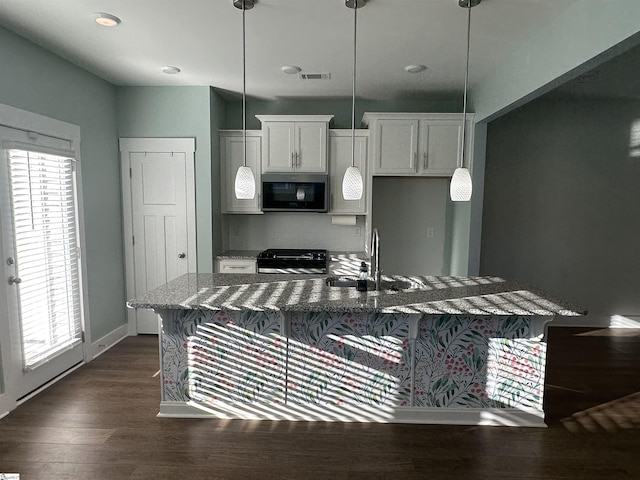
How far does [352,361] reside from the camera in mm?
2627

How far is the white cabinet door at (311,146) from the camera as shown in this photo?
4305 mm

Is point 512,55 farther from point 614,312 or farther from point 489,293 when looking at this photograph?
point 614,312

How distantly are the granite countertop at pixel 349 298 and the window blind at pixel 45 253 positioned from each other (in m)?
1.07

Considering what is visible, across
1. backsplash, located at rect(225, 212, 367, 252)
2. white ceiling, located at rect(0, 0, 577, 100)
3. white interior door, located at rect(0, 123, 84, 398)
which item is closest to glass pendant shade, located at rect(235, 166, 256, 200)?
white ceiling, located at rect(0, 0, 577, 100)

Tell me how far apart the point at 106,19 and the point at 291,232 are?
277 cm

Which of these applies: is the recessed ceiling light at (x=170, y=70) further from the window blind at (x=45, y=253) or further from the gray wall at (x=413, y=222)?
the gray wall at (x=413, y=222)

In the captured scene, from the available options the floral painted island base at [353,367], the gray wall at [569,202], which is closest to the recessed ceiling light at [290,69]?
the floral painted island base at [353,367]

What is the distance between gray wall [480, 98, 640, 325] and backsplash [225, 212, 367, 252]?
1.56 metres

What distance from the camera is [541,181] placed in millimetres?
4574

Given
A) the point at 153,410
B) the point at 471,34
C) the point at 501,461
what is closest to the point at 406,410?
the point at 501,461

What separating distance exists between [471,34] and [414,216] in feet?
7.43

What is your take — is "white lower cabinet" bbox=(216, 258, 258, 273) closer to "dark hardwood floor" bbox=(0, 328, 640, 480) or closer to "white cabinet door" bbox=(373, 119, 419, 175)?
"dark hardwood floor" bbox=(0, 328, 640, 480)

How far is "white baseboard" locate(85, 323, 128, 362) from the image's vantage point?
3.65m

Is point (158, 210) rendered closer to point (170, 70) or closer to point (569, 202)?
point (170, 70)
